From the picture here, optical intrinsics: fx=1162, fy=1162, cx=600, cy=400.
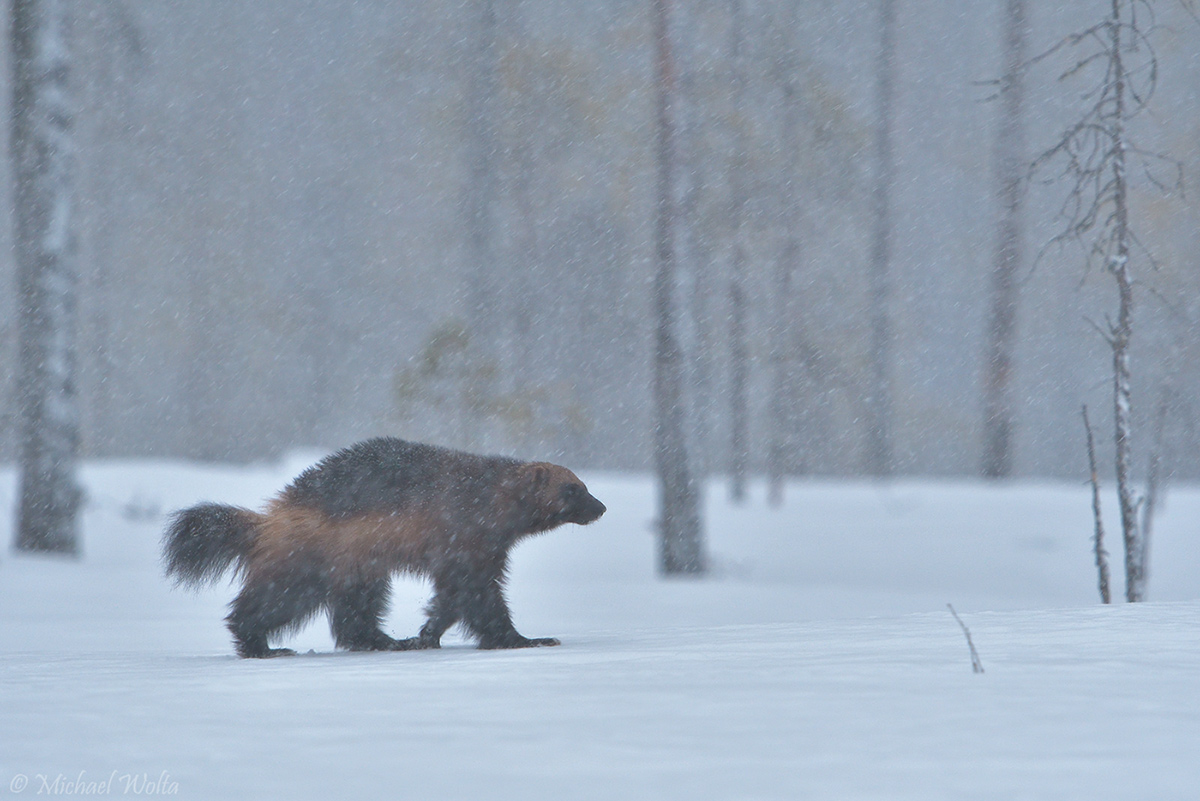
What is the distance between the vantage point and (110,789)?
2.23 m

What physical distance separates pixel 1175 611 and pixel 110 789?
12.3ft

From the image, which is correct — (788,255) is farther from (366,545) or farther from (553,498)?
(366,545)

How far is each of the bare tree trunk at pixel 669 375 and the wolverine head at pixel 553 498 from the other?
6.26 metres

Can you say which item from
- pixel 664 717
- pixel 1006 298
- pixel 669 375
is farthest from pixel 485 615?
pixel 1006 298

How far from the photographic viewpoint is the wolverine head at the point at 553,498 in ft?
17.2

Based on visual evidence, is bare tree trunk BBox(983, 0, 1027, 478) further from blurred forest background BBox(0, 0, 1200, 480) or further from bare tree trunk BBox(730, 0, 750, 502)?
bare tree trunk BBox(730, 0, 750, 502)

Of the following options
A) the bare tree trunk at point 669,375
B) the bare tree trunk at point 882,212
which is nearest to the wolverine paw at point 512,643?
the bare tree trunk at point 669,375

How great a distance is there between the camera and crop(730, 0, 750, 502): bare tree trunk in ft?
53.0

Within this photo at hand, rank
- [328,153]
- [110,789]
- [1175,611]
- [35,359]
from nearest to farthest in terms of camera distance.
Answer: [110,789] < [1175,611] < [35,359] < [328,153]

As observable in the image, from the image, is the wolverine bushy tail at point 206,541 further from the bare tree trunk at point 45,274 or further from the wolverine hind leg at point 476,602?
the bare tree trunk at point 45,274

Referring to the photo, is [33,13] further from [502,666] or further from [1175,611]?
[1175,611]

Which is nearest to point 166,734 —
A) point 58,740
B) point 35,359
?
point 58,740

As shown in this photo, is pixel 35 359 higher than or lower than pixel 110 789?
higher

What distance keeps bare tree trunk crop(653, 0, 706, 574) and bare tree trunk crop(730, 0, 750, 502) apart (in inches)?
173
